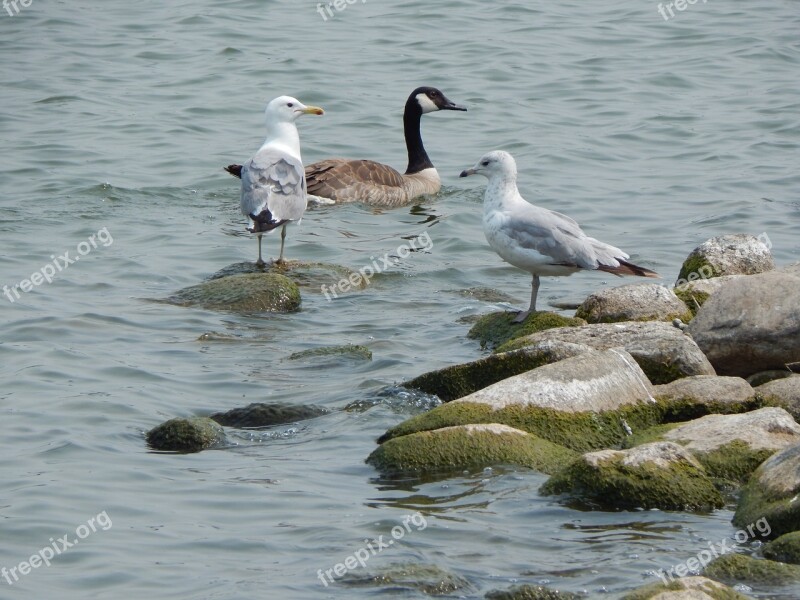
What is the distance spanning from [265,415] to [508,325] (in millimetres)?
2271

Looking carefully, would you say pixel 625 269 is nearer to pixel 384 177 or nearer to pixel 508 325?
pixel 508 325

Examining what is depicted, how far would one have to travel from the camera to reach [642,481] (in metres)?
6.18

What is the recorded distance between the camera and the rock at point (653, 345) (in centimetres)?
764

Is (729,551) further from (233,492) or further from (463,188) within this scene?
(463,188)

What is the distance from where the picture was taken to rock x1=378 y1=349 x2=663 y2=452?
6965 mm

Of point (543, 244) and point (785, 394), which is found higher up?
point (543, 244)

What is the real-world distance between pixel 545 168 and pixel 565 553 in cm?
1014

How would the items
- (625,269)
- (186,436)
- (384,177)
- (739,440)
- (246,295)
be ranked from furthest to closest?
1. (384,177)
2. (246,295)
3. (625,269)
4. (186,436)
5. (739,440)

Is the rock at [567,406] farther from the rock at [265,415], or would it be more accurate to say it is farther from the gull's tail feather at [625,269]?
the gull's tail feather at [625,269]

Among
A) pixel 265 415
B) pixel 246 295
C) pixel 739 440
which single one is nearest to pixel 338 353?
pixel 246 295

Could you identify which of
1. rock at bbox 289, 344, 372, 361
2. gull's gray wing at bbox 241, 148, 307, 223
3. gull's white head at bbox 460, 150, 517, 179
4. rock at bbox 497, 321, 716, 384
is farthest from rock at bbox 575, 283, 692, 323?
gull's gray wing at bbox 241, 148, 307, 223

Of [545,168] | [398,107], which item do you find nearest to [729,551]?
[545,168]

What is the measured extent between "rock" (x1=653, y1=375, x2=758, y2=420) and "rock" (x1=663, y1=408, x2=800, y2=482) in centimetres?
39

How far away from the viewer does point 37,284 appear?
36.0 ft
